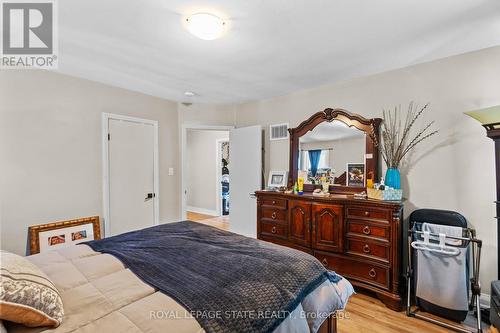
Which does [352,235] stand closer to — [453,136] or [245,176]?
[453,136]

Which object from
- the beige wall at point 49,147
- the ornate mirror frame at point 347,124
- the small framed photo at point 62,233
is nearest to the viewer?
the beige wall at point 49,147

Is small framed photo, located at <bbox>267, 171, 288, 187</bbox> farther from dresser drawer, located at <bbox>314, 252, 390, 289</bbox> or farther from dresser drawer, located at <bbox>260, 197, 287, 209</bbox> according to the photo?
dresser drawer, located at <bbox>314, 252, 390, 289</bbox>

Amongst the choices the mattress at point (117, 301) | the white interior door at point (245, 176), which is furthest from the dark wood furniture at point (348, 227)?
the mattress at point (117, 301)

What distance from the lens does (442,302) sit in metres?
2.18

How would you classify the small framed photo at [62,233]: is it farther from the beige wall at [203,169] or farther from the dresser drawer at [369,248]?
the beige wall at [203,169]

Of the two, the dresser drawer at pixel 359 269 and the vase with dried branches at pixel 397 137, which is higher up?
the vase with dried branches at pixel 397 137

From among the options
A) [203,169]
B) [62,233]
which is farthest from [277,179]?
[203,169]

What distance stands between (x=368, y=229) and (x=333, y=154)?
3.58 ft

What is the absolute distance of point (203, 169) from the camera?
7.06 meters

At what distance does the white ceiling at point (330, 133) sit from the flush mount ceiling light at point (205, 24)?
6.45ft

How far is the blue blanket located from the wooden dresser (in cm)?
117

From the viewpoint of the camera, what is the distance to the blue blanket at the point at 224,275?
1074mm

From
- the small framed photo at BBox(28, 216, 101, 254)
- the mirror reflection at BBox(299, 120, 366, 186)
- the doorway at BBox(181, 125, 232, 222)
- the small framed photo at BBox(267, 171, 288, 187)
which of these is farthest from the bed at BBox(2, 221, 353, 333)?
the doorway at BBox(181, 125, 232, 222)

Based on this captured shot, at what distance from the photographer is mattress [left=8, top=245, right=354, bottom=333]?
37.3 inches
